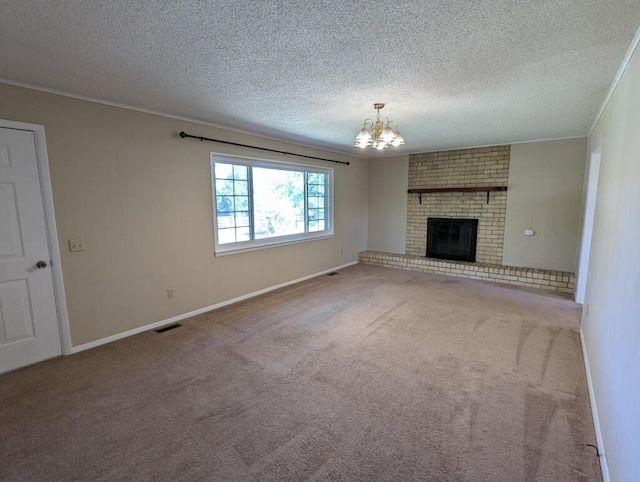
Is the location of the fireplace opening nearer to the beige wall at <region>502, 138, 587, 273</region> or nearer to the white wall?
the beige wall at <region>502, 138, 587, 273</region>

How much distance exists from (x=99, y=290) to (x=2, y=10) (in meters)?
2.30

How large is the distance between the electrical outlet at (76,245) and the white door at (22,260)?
0.17m

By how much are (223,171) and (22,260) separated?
2.22 metres

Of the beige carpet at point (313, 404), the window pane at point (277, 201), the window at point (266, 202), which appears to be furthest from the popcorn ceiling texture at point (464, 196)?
the window pane at point (277, 201)

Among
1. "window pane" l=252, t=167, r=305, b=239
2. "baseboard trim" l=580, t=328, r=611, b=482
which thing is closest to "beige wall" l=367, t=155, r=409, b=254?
"window pane" l=252, t=167, r=305, b=239

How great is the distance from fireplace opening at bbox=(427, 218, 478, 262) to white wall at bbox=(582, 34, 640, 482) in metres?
3.21

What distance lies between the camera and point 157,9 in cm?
152

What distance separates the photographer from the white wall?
1.33 meters

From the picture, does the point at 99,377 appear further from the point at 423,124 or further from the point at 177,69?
the point at 423,124

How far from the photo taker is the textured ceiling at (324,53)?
1.54 metres

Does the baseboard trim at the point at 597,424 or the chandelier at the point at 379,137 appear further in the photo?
the chandelier at the point at 379,137

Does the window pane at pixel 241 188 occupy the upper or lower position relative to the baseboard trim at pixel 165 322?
upper

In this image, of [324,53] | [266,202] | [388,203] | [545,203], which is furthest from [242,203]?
[545,203]

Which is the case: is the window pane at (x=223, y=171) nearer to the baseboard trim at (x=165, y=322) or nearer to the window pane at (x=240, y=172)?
the window pane at (x=240, y=172)
